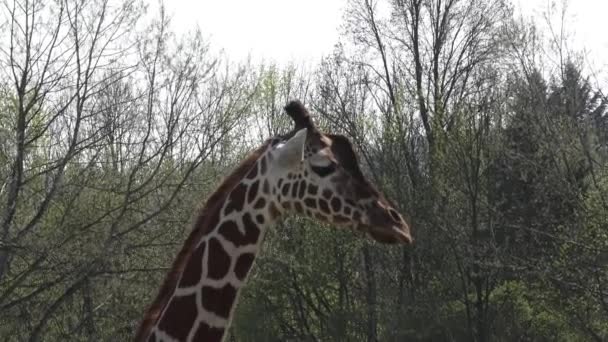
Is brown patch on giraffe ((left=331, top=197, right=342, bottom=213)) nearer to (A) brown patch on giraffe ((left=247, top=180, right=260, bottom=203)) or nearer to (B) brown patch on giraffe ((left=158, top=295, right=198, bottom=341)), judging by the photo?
(A) brown patch on giraffe ((left=247, top=180, right=260, bottom=203))

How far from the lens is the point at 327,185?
409 cm

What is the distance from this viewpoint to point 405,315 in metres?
18.2

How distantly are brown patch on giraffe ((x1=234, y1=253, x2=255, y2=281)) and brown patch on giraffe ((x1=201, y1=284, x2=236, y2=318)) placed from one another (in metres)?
0.10

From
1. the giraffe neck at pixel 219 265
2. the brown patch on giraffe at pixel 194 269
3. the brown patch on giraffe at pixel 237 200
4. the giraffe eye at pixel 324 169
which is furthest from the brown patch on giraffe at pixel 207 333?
the giraffe eye at pixel 324 169

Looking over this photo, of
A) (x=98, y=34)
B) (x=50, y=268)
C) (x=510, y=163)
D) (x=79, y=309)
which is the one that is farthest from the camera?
(x=510, y=163)

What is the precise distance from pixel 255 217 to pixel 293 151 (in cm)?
→ 42

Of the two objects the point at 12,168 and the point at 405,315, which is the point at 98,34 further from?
the point at 405,315

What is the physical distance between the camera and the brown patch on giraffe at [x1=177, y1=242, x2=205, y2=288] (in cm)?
407

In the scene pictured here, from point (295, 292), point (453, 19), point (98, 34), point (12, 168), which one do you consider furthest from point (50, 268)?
point (453, 19)

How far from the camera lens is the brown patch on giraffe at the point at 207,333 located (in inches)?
155

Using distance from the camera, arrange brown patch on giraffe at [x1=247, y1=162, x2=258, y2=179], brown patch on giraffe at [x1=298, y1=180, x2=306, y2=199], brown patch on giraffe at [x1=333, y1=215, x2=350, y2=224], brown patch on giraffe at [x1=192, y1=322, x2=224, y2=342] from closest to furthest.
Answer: brown patch on giraffe at [x1=192, y1=322, x2=224, y2=342] → brown patch on giraffe at [x1=333, y1=215, x2=350, y2=224] → brown patch on giraffe at [x1=298, y1=180, x2=306, y2=199] → brown patch on giraffe at [x1=247, y1=162, x2=258, y2=179]

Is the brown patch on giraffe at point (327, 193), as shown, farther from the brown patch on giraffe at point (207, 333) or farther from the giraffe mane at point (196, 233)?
the brown patch on giraffe at point (207, 333)

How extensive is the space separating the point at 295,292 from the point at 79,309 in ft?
25.3

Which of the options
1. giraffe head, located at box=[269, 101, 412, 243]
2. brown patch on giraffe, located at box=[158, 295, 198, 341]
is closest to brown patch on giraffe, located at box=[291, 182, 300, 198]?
giraffe head, located at box=[269, 101, 412, 243]
